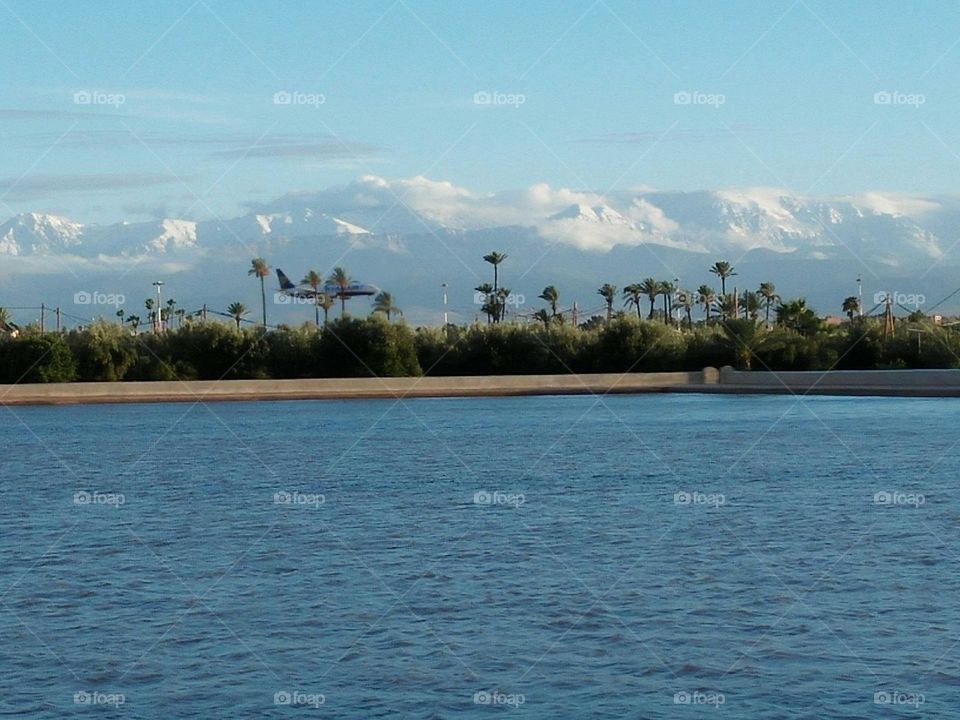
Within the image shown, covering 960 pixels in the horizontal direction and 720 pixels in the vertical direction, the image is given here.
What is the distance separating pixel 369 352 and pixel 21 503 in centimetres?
5162

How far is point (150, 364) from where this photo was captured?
7462cm

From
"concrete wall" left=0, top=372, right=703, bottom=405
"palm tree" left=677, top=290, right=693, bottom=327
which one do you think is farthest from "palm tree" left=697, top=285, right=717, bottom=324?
"concrete wall" left=0, top=372, right=703, bottom=405

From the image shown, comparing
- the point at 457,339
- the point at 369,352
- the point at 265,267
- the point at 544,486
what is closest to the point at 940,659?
the point at 544,486

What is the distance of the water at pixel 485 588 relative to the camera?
10438 millimetres
